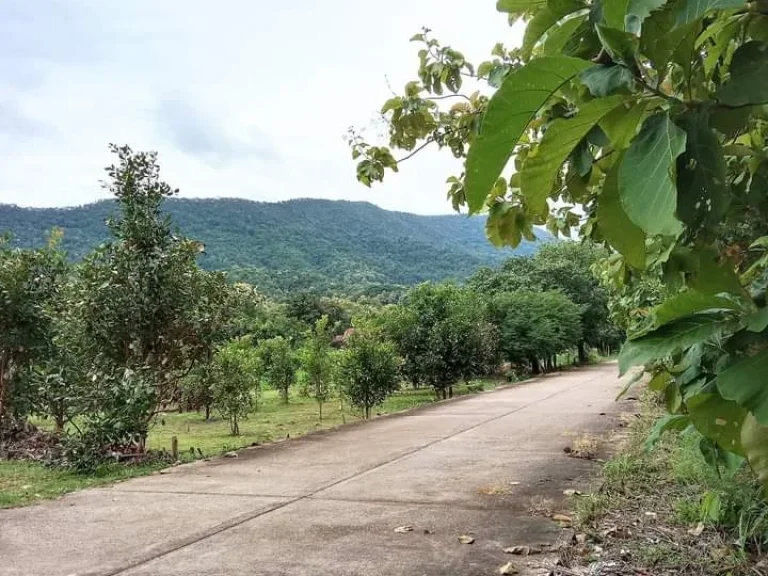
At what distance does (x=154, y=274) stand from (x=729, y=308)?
696 centimetres

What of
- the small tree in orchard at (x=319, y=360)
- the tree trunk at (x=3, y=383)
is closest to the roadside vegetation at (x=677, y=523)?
the tree trunk at (x=3, y=383)

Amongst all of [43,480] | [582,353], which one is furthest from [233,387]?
[582,353]

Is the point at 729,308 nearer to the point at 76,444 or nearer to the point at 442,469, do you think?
the point at 442,469

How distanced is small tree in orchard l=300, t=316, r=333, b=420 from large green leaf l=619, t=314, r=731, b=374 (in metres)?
12.8

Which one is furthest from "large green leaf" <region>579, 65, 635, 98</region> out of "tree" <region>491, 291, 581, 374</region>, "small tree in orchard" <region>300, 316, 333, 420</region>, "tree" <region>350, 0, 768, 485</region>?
"tree" <region>491, 291, 581, 374</region>

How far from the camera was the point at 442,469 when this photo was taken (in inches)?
234

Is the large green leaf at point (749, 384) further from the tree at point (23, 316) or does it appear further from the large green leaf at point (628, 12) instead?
the tree at point (23, 316)

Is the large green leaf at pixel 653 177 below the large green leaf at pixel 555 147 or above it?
below

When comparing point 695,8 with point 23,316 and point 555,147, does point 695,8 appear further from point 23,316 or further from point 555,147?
point 23,316

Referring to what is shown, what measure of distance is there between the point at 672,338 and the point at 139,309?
6.97 meters

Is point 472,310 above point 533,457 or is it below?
above

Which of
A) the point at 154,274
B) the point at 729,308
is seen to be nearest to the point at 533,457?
the point at 154,274

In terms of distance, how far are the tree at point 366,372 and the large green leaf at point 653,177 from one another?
1163 cm

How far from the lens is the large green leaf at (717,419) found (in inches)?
38.8
